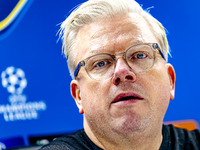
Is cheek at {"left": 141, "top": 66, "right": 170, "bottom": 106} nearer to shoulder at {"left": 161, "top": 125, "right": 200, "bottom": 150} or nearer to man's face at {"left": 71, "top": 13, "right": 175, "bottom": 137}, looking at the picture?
man's face at {"left": 71, "top": 13, "right": 175, "bottom": 137}

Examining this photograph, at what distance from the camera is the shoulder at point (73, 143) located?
89 centimetres

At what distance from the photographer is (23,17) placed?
182 centimetres

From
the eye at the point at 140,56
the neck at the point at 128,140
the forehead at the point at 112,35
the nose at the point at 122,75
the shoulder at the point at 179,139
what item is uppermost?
the forehead at the point at 112,35

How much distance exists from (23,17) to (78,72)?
1.12 m

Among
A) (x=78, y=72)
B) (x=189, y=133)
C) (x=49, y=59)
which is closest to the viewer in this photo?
(x=78, y=72)

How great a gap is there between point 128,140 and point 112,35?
0.42 meters

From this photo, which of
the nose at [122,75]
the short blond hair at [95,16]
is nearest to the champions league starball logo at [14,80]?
the short blond hair at [95,16]

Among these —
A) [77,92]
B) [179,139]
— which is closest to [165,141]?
[179,139]

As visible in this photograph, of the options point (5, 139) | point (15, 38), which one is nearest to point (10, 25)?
point (15, 38)

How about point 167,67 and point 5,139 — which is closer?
point 167,67

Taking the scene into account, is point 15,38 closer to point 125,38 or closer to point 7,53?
point 7,53

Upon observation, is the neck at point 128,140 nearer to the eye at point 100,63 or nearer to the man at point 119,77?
the man at point 119,77

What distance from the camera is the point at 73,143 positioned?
0.92m

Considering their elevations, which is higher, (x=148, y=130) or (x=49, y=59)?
(x=49, y=59)
